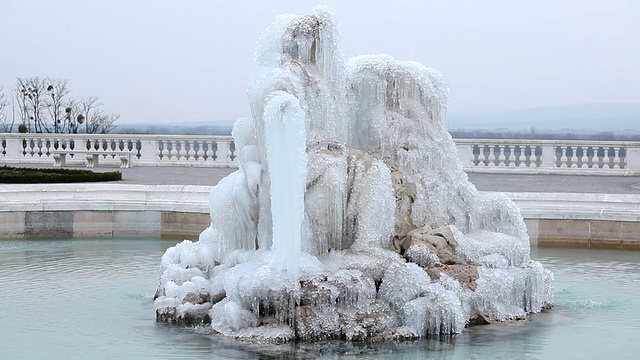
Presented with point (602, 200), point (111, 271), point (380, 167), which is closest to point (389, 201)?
point (380, 167)

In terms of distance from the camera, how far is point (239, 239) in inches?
356

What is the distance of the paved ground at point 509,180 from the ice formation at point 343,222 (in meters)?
8.37

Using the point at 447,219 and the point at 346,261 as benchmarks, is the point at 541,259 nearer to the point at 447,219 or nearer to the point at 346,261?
the point at 447,219

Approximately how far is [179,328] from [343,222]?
164cm

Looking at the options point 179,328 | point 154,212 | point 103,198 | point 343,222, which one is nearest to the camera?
point 179,328

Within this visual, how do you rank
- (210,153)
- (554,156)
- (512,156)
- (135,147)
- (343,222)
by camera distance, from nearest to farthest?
(343,222), (554,156), (512,156), (210,153), (135,147)

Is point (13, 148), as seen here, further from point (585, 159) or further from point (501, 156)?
point (585, 159)

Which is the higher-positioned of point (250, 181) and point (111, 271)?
point (250, 181)

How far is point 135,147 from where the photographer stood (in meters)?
27.1

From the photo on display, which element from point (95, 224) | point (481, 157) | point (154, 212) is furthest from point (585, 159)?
point (95, 224)

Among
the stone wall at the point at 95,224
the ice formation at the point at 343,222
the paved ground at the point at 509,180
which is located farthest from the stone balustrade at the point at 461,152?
the ice formation at the point at 343,222

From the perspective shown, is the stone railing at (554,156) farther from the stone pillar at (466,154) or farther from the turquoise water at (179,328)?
the turquoise water at (179,328)

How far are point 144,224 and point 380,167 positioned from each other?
5.66 meters

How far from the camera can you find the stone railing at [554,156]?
2375 cm
